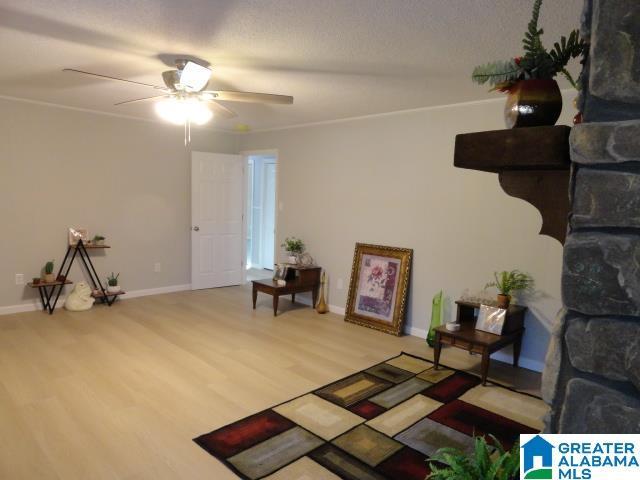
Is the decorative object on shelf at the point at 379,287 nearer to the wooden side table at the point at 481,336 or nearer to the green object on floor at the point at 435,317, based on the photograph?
the green object on floor at the point at 435,317

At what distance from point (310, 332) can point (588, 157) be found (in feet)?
12.6

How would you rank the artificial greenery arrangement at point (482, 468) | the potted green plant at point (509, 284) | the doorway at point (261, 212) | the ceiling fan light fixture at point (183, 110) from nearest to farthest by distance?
the artificial greenery arrangement at point (482, 468)
the ceiling fan light fixture at point (183, 110)
the potted green plant at point (509, 284)
the doorway at point (261, 212)

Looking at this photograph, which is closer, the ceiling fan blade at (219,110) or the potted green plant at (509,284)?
the ceiling fan blade at (219,110)

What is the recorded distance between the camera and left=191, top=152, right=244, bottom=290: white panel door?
6.18 metres

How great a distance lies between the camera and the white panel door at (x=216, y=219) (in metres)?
6.18

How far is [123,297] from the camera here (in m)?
5.62

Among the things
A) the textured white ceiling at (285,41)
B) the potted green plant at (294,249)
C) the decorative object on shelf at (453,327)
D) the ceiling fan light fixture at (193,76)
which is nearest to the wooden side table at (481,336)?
the decorative object on shelf at (453,327)

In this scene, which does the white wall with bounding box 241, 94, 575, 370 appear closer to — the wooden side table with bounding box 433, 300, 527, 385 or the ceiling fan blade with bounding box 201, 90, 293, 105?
the wooden side table with bounding box 433, 300, 527, 385

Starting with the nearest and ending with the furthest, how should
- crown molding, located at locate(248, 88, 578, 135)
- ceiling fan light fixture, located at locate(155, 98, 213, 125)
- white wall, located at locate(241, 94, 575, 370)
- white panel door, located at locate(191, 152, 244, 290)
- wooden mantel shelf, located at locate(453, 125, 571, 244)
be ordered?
wooden mantel shelf, located at locate(453, 125, 571, 244), ceiling fan light fixture, located at locate(155, 98, 213, 125), white wall, located at locate(241, 94, 575, 370), crown molding, located at locate(248, 88, 578, 135), white panel door, located at locate(191, 152, 244, 290)

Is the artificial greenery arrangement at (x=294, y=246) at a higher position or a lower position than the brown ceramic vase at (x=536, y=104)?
lower

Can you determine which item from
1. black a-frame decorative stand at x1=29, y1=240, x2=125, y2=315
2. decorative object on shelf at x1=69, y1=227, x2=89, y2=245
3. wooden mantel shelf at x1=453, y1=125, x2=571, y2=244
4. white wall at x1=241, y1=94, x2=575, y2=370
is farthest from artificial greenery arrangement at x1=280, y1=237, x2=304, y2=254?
wooden mantel shelf at x1=453, y1=125, x2=571, y2=244

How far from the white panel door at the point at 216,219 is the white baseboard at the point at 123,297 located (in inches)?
9.8

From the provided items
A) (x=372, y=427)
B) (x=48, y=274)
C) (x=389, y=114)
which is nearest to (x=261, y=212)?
(x=48, y=274)

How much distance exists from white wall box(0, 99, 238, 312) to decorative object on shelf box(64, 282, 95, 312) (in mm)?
214
